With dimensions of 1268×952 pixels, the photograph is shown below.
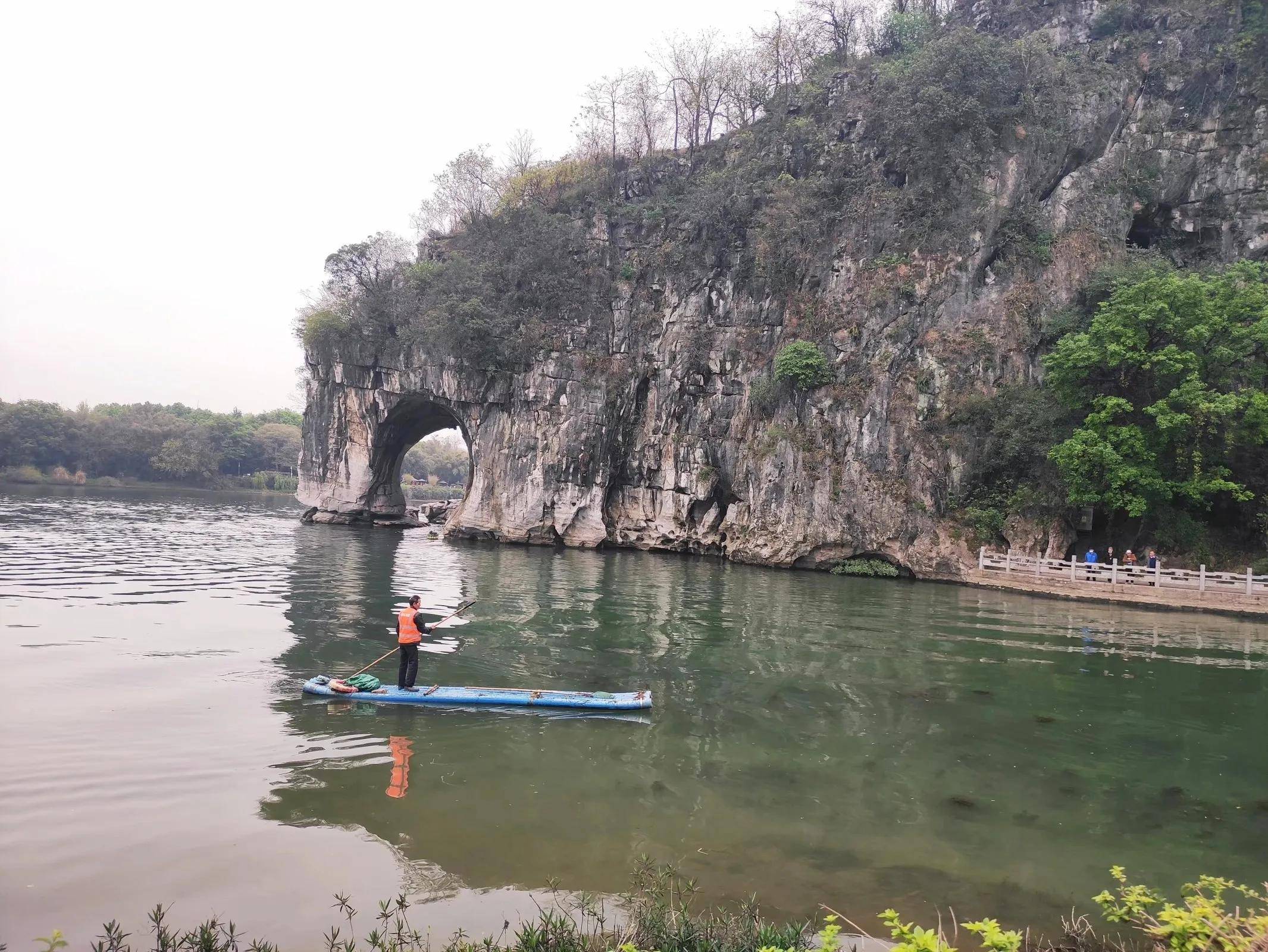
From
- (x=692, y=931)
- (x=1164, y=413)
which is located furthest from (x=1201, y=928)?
(x=1164, y=413)

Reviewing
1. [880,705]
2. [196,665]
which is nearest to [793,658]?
[880,705]

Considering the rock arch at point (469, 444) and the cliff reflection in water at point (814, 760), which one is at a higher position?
the rock arch at point (469, 444)

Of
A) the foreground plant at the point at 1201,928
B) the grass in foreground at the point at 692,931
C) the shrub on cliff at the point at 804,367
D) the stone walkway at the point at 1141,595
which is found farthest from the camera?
the shrub on cliff at the point at 804,367

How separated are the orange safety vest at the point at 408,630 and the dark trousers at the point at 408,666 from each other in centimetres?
6

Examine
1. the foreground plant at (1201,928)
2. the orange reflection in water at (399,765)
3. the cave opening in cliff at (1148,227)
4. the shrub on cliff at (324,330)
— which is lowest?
the orange reflection in water at (399,765)

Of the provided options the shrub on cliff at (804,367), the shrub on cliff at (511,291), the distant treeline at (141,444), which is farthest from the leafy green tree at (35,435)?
the shrub on cliff at (804,367)

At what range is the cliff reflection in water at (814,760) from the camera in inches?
228

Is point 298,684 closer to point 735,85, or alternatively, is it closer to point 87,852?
point 87,852

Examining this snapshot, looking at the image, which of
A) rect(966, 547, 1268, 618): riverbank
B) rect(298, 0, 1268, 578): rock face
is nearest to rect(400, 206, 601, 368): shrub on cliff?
rect(298, 0, 1268, 578): rock face

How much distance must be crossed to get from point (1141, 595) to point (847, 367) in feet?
41.7

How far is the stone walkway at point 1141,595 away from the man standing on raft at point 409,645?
63.8ft

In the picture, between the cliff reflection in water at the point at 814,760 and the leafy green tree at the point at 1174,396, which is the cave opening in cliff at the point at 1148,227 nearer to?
the leafy green tree at the point at 1174,396

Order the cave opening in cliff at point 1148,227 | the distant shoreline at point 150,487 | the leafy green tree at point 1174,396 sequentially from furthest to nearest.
→ the distant shoreline at point 150,487 → the cave opening in cliff at point 1148,227 → the leafy green tree at point 1174,396

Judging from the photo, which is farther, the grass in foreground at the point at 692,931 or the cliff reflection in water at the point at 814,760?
the cliff reflection in water at the point at 814,760
